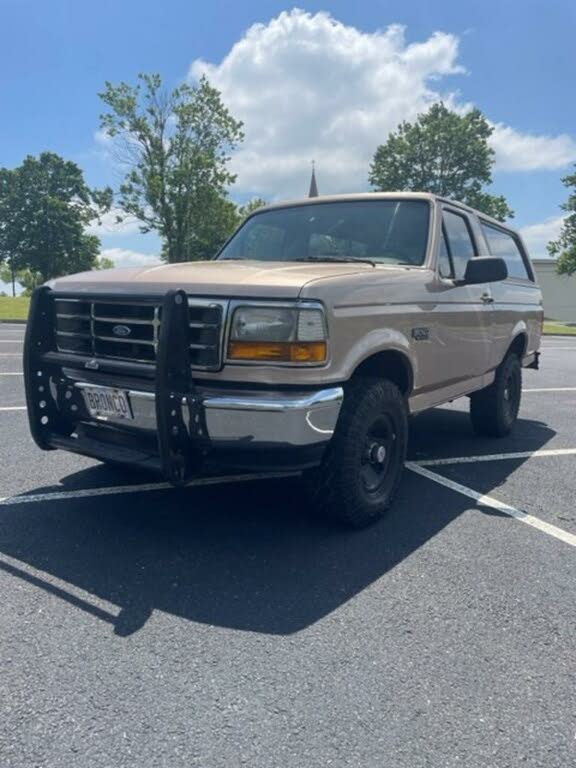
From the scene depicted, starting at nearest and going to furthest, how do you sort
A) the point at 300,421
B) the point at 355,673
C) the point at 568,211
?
the point at 355,673 < the point at 300,421 < the point at 568,211

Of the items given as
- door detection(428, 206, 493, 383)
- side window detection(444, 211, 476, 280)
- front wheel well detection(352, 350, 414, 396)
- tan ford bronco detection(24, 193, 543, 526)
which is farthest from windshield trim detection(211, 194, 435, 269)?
front wheel well detection(352, 350, 414, 396)

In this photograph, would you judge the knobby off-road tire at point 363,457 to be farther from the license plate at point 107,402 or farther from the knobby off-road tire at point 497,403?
the knobby off-road tire at point 497,403

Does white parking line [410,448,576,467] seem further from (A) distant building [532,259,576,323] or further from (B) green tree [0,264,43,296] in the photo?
(B) green tree [0,264,43,296]

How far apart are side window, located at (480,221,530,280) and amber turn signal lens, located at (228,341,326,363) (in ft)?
10.9

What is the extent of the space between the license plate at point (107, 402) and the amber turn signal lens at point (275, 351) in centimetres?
65

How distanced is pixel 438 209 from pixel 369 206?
1.66 feet

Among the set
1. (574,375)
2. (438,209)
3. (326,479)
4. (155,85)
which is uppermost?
(155,85)

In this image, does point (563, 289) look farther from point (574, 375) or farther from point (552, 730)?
point (552, 730)

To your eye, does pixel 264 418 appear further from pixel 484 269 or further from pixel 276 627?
pixel 484 269

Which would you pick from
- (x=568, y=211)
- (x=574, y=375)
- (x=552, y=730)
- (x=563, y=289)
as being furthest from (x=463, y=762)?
(x=563, y=289)

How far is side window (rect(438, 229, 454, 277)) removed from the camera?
173 inches

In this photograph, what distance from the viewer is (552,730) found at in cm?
199

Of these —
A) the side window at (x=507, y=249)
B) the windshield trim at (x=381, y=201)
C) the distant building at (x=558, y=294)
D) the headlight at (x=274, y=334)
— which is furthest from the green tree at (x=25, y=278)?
the headlight at (x=274, y=334)

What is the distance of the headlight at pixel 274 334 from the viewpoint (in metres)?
2.94
